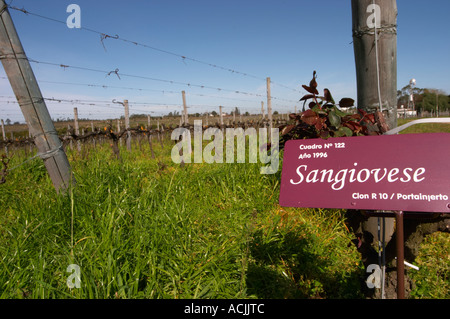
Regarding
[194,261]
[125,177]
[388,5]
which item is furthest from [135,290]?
[388,5]

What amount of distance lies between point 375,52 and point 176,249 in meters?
2.18

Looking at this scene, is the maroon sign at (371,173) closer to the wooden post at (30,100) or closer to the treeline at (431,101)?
the wooden post at (30,100)

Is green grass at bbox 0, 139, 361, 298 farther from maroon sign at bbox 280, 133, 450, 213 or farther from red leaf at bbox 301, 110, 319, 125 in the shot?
red leaf at bbox 301, 110, 319, 125

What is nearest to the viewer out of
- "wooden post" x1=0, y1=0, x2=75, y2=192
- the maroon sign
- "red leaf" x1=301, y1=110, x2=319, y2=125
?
the maroon sign

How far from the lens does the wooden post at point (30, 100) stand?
2.78m

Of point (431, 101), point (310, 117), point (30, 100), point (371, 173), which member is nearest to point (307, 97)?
point (310, 117)

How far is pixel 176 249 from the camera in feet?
7.64

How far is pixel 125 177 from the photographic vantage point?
3.64 metres

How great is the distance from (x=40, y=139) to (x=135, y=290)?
217cm

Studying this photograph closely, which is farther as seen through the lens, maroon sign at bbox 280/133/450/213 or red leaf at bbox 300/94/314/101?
red leaf at bbox 300/94/314/101

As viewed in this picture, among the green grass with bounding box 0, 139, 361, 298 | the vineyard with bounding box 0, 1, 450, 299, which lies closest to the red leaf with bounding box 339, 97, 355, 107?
the vineyard with bounding box 0, 1, 450, 299

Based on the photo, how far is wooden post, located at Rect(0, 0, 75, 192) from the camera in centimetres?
278

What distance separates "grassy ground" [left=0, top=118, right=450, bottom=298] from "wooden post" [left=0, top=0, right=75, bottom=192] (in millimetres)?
291
